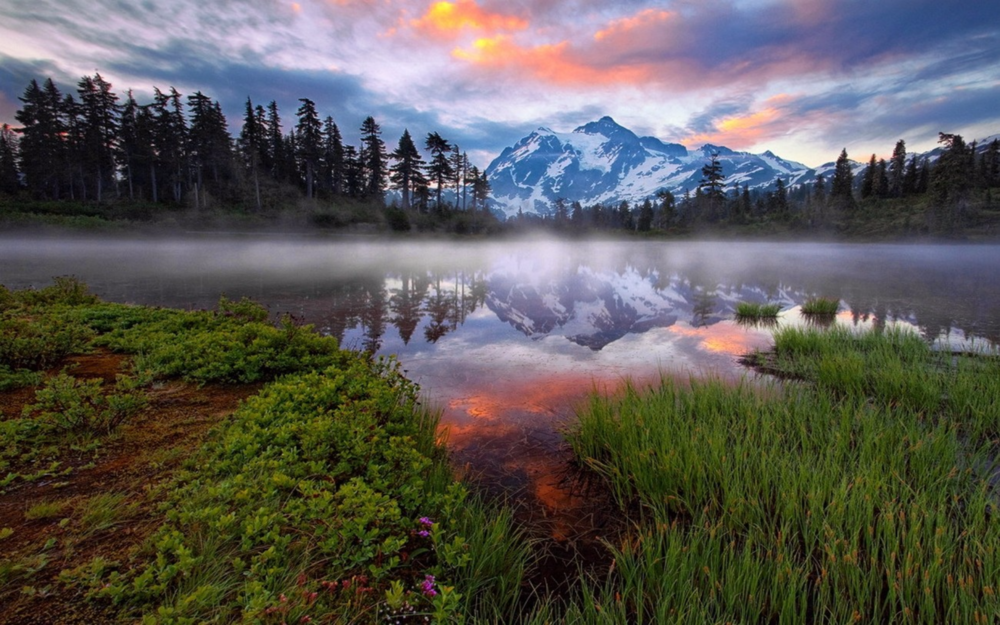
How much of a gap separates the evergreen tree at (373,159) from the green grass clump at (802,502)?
77.2 metres

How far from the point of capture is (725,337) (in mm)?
10680

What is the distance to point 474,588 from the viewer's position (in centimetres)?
263

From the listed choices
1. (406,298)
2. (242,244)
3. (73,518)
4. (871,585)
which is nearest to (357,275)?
(406,298)

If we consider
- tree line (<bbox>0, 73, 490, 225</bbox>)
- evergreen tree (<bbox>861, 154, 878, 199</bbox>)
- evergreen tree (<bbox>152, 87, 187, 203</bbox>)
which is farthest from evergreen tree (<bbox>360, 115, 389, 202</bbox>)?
evergreen tree (<bbox>861, 154, 878, 199</bbox>)

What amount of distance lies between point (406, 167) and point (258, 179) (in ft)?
74.5

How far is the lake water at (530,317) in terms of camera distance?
5.58 meters

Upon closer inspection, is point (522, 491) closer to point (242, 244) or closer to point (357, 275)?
point (357, 275)

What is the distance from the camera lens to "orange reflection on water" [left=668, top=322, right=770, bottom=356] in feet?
31.5

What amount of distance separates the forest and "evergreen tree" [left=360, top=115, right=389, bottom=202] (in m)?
0.19

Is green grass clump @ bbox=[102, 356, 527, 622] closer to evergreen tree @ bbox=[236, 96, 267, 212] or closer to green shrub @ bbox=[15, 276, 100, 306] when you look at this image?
green shrub @ bbox=[15, 276, 100, 306]

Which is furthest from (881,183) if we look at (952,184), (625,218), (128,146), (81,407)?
(128,146)

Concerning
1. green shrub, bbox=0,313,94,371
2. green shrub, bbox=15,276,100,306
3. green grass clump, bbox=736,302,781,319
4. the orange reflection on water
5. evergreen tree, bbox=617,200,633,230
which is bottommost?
the orange reflection on water

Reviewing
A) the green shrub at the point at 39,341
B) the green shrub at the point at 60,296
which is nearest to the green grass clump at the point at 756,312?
the green shrub at the point at 39,341

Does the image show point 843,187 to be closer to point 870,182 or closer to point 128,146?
point 870,182
